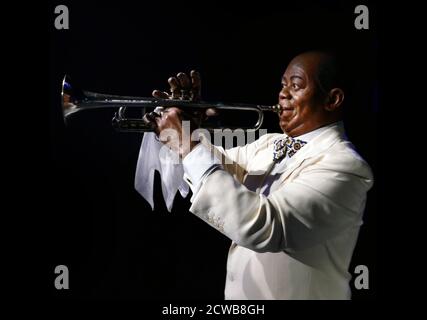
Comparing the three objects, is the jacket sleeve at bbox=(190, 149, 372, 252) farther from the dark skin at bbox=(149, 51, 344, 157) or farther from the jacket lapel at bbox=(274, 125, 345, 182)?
the dark skin at bbox=(149, 51, 344, 157)

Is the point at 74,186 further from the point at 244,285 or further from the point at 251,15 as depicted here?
the point at 251,15

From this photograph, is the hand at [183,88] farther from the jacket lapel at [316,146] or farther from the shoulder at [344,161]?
the shoulder at [344,161]

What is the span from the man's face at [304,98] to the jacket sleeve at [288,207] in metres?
0.25

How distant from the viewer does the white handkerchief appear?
2.16m

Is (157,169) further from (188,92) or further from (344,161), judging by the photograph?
(344,161)


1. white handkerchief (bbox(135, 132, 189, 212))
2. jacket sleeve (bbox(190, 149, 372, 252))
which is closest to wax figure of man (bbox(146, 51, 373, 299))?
jacket sleeve (bbox(190, 149, 372, 252))

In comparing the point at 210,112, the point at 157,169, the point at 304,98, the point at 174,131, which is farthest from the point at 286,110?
the point at 157,169

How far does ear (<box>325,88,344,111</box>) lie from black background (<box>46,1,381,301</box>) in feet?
1.42

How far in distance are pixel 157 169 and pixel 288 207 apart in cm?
85

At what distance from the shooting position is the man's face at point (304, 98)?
1872mm

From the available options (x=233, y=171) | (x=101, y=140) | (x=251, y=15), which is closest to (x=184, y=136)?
(x=233, y=171)

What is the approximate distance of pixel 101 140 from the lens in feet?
7.84

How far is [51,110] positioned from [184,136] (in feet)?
3.22
